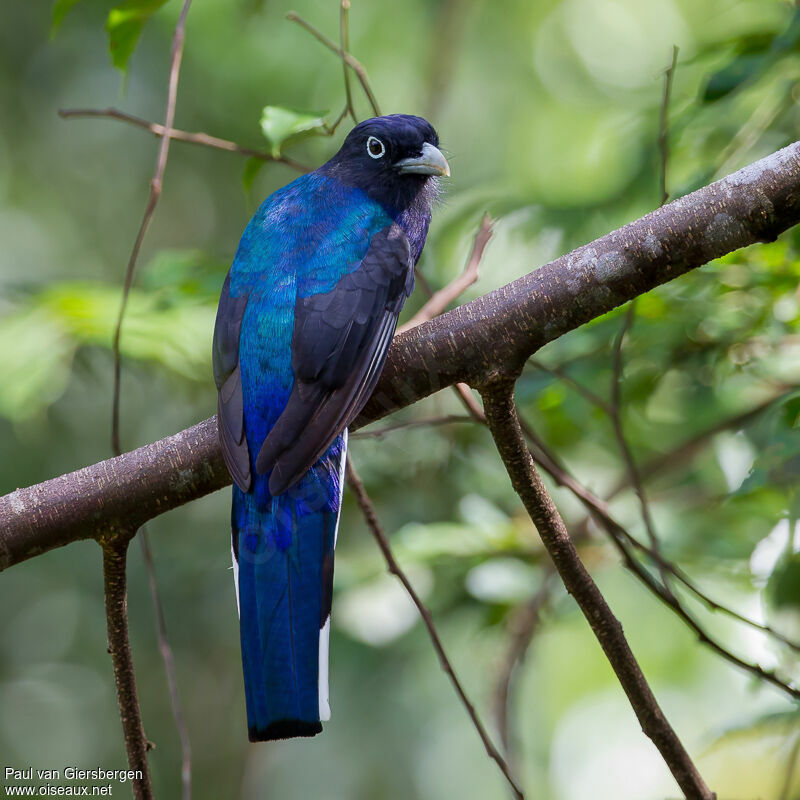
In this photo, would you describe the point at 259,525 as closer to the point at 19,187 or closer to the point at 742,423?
the point at 742,423

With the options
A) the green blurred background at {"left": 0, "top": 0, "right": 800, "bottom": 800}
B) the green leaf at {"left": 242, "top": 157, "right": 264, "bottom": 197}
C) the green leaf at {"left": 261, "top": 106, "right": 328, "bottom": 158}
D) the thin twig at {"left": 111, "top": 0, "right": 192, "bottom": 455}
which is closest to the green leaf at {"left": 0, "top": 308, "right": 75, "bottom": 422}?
the green blurred background at {"left": 0, "top": 0, "right": 800, "bottom": 800}

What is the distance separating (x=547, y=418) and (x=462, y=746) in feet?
16.1

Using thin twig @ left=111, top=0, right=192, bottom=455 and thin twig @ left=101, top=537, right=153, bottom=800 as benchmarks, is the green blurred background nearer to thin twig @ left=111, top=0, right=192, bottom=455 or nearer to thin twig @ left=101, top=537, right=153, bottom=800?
thin twig @ left=111, top=0, right=192, bottom=455

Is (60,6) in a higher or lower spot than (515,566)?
higher

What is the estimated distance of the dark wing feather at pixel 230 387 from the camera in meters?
2.16

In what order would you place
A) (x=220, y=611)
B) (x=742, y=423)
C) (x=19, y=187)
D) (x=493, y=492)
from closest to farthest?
(x=742, y=423), (x=493, y=492), (x=220, y=611), (x=19, y=187)

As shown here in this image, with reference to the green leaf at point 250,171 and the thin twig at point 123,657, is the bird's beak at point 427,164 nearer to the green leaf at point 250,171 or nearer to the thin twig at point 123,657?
the green leaf at point 250,171

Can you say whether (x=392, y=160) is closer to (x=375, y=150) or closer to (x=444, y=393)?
(x=375, y=150)

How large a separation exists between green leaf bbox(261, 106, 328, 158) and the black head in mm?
709

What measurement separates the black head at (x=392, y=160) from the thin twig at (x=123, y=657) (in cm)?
144

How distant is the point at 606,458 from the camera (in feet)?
14.1

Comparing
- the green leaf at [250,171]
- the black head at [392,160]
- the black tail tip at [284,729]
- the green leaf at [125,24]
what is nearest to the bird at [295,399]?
the black tail tip at [284,729]

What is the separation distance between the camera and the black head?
3033 mm

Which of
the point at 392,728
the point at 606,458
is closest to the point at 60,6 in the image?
the point at 606,458
